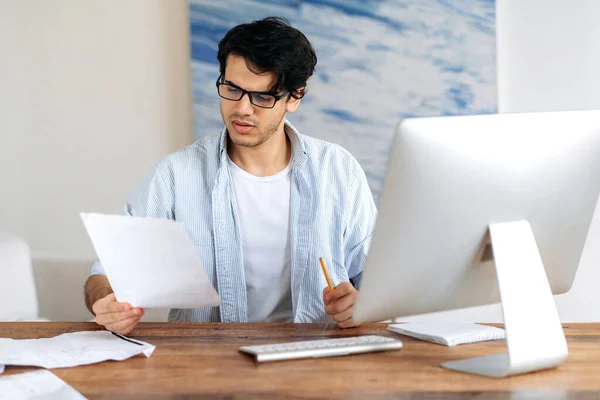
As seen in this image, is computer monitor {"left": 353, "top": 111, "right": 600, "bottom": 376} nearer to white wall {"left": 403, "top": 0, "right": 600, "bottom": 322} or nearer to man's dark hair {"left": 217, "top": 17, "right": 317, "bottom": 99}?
man's dark hair {"left": 217, "top": 17, "right": 317, "bottom": 99}

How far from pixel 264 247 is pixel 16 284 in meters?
1.09

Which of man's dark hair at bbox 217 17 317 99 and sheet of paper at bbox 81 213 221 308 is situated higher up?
man's dark hair at bbox 217 17 317 99

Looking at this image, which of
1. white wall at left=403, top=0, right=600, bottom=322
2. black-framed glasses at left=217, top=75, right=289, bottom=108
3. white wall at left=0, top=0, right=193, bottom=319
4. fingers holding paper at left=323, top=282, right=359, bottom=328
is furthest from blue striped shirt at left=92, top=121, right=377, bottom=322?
white wall at left=403, top=0, right=600, bottom=322

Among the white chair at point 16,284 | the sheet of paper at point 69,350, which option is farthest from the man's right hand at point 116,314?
the white chair at point 16,284

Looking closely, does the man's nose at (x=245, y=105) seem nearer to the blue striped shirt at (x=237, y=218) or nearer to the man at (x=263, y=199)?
the man at (x=263, y=199)

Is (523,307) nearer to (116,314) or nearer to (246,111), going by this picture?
(116,314)

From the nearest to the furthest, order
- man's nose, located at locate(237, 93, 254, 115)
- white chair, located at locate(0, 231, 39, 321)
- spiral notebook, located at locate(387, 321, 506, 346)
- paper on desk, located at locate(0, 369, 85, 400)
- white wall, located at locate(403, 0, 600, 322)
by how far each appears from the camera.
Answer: paper on desk, located at locate(0, 369, 85, 400)
spiral notebook, located at locate(387, 321, 506, 346)
man's nose, located at locate(237, 93, 254, 115)
white chair, located at locate(0, 231, 39, 321)
white wall, located at locate(403, 0, 600, 322)

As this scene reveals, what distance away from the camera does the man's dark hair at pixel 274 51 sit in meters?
2.12

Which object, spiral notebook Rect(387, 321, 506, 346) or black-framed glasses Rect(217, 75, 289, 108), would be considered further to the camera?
black-framed glasses Rect(217, 75, 289, 108)

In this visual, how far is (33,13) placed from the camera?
3.06 meters

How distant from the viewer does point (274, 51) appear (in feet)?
7.03

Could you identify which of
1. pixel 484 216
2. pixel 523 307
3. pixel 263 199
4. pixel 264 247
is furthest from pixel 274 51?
pixel 523 307

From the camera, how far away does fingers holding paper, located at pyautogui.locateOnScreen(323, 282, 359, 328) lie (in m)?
1.66

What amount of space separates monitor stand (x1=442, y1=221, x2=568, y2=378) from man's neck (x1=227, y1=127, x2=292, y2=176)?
1004 millimetres
